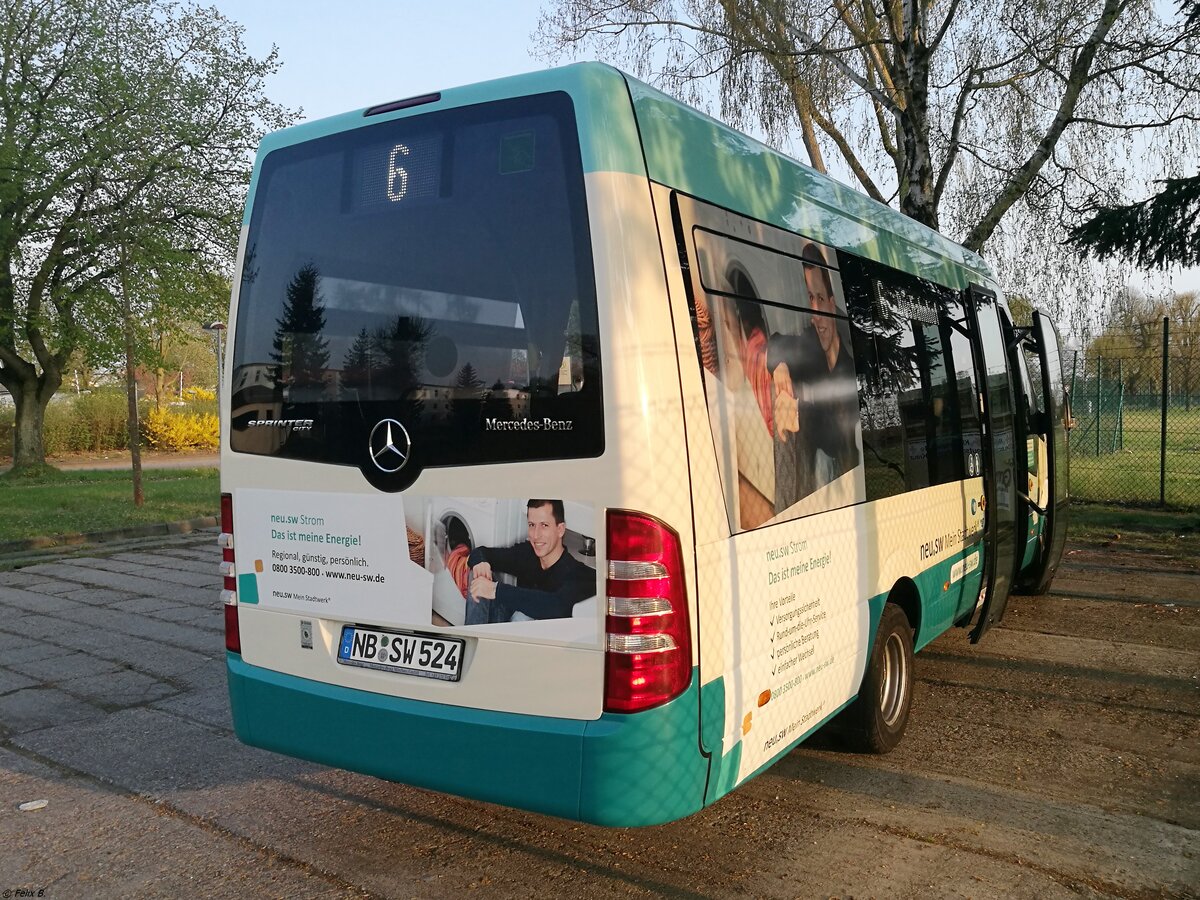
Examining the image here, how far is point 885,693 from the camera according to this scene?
474cm

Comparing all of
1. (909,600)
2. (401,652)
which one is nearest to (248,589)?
(401,652)

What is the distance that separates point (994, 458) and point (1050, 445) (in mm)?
1446

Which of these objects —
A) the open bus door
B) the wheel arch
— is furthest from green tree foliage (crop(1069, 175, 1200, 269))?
the wheel arch

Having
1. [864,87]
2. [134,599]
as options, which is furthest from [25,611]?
[864,87]

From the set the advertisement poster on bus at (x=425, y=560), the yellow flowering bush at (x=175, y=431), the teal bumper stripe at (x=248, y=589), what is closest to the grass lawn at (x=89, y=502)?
the teal bumper stripe at (x=248, y=589)

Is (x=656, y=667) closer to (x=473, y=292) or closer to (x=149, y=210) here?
(x=473, y=292)

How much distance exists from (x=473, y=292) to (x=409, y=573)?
0.98m

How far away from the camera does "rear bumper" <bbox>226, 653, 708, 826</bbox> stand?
3.04m

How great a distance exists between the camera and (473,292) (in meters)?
3.31

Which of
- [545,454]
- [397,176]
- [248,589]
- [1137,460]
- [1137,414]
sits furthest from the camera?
→ [1137,460]

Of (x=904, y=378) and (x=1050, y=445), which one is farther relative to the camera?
(x=1050, y=445)

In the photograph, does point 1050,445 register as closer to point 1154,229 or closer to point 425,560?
point 425,560

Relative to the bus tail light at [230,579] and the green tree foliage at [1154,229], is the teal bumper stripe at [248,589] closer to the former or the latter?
the bus tail light at [230,579]

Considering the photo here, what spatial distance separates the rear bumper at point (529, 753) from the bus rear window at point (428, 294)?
85 centimetres
